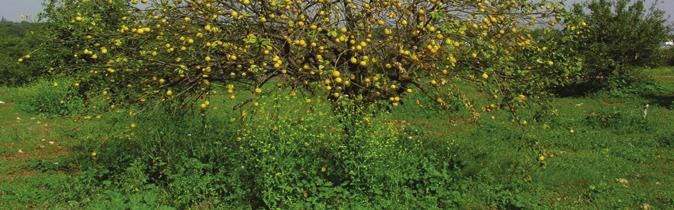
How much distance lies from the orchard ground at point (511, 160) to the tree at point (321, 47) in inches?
25.7

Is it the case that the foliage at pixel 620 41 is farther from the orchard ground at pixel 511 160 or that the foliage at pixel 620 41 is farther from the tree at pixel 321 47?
the tree at pixel 321 47

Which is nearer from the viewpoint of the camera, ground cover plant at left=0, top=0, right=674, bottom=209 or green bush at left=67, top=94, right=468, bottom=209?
ground cover plant at left=0, top=0, right=674, bottom=209

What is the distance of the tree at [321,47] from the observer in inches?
181

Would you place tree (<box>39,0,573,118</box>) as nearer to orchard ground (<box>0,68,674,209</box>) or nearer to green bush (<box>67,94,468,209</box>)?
green bush (<box>67,94,468,209</box>)

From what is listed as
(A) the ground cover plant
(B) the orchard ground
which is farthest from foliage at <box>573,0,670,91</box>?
(A) the ground cover plant

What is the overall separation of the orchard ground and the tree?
0.65 metres

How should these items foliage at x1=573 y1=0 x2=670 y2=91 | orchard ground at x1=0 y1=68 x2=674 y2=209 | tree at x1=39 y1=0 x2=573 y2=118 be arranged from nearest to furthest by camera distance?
tree at x1=39 y1=0 x2=573 y2=118 < orchard ground at x1=0 y1=68 x2=674 y2=209 < foliage at x1=573 y1=0 x2=670 y2=91

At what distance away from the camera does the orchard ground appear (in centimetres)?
553

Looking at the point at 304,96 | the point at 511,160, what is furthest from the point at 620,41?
the point at 304,96

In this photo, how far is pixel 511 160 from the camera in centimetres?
691

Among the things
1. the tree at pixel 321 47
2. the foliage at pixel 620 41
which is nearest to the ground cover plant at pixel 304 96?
the tree at pixel 321 47

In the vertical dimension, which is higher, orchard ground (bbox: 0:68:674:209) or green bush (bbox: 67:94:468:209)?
green bush (bbox: 67:94:468:209)

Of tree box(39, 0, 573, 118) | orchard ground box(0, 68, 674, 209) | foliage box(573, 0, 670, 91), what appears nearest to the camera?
tree box(39, 0, 573, 118)

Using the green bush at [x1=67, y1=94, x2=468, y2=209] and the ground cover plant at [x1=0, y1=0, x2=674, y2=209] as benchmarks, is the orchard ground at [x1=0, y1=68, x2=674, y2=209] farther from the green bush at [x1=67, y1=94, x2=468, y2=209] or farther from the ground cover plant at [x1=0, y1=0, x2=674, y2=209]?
the green bush at [x1=67, y1=94, x2=468, y2=209]
